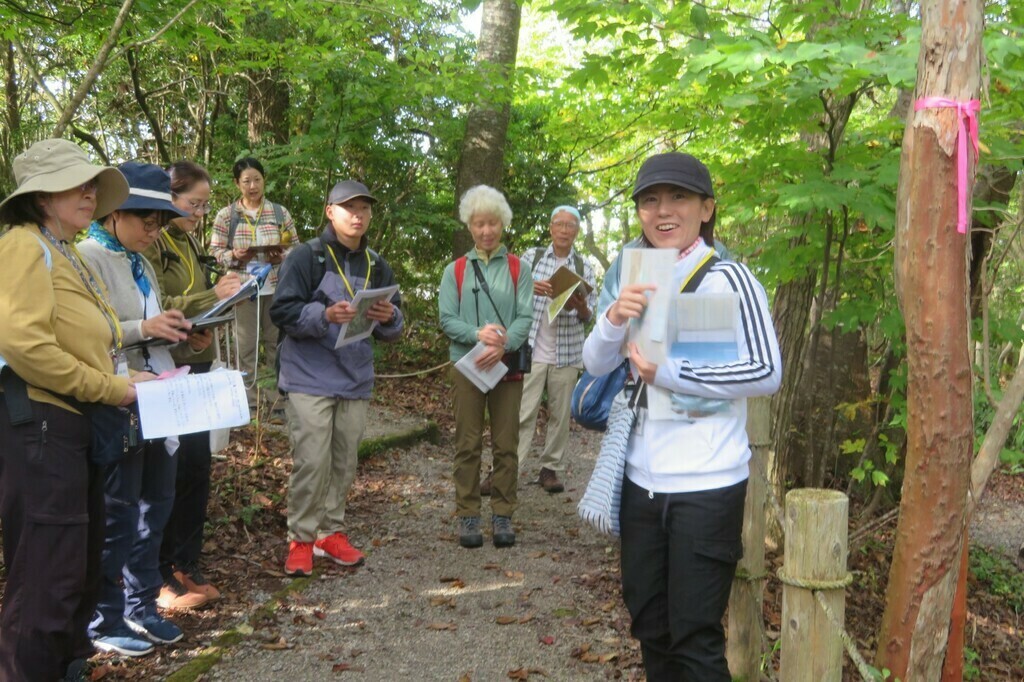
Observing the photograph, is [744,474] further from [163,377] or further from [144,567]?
[144,567]

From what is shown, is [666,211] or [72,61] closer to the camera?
[666,211]

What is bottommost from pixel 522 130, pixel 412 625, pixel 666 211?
pixel 412 625

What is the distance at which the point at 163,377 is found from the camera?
3.37m

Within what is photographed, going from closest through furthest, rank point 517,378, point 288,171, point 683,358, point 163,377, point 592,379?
point 683,358, point 592,379, point 163,377, point 517,378, point 288,171

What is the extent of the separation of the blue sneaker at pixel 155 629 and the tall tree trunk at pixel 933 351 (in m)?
3.25

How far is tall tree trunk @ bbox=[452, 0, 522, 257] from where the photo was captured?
32.8 ft

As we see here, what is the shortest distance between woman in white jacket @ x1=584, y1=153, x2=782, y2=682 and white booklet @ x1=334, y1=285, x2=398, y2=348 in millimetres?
2235

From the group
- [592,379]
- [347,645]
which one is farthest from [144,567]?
[592,379]

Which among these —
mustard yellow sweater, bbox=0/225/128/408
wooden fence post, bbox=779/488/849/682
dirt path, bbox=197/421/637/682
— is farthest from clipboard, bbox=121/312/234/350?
wooden fence post, bbox=779/488/849/682

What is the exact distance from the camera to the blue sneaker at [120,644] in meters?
3.71

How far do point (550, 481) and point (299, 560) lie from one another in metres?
2.94

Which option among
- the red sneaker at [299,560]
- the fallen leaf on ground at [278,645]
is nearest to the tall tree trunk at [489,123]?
the red sneaker at [299,560]

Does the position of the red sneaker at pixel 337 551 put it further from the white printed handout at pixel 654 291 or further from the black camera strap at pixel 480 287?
the white printed handout at pixel 654 291

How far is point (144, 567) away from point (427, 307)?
8635 mm
